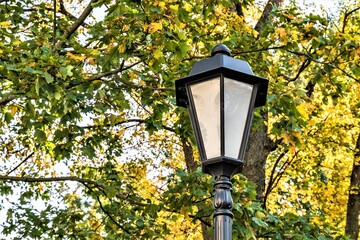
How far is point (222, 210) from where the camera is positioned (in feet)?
13.7

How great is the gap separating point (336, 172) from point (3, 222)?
7840mm

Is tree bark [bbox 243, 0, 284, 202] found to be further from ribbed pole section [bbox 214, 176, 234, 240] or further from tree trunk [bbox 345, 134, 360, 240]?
ribbed pole section [bbox 214, 176, 234, 240]

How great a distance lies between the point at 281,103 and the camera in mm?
8312

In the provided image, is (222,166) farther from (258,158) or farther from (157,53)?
(258,158)

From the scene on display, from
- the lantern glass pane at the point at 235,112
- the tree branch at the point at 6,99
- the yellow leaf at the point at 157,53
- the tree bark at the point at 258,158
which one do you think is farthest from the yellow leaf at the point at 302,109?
the tree bark at the point at 258,158

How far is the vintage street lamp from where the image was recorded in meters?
4.15

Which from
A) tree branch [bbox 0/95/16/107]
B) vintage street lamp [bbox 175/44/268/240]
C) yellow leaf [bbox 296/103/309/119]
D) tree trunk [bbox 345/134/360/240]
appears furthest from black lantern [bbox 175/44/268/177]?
tree trunk [bbox 345/134/360/240]

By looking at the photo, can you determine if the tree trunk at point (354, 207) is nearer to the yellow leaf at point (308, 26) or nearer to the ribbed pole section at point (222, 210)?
the yellow leaf at point (308, 26)

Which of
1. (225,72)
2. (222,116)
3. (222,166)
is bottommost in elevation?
(222,166)

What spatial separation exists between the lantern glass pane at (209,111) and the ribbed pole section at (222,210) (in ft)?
0.64

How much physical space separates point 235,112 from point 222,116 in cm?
10

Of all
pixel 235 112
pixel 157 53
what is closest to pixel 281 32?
pixel 157 53

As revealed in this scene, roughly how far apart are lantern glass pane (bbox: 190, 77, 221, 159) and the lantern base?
0.04 metres

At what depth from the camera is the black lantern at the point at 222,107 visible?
4.16 meters
